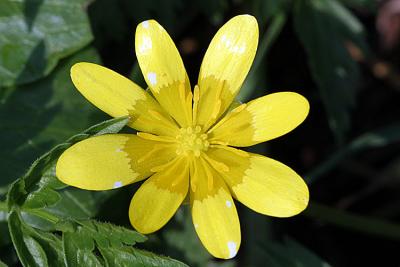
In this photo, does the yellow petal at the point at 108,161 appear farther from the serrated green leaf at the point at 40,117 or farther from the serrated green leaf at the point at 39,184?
the serrated green leaf at the point at 40,117

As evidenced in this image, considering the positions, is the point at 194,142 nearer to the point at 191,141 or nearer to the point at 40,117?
the point at 191,141

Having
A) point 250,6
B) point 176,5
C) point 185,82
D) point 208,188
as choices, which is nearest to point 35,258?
point 208,188

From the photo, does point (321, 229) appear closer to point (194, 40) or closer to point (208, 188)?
point (194, 40)

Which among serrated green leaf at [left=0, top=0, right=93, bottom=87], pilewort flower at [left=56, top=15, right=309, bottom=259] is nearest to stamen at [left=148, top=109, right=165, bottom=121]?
pilewort flower at [left=56, top=15, right=309, bottom=259]

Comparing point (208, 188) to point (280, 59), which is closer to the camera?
point (208, 188)

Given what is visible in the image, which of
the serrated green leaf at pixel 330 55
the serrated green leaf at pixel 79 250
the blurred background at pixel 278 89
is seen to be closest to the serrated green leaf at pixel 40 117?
the blurred background at pixel 278 89

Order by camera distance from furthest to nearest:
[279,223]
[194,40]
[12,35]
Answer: [194,40] → [279,223] → [12,35]
